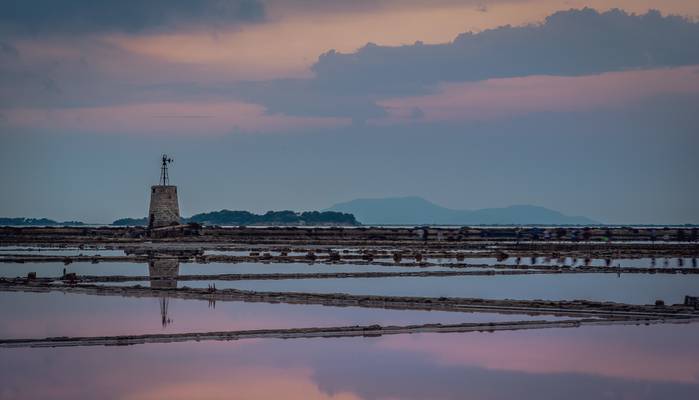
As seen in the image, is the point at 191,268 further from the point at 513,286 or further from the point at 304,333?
the point at 304,333

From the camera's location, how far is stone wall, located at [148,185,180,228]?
8856 centimetres

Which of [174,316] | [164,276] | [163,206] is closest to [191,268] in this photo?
[164,276]

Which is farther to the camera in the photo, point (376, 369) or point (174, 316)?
point (174, 316)

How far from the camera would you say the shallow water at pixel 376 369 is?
19.8m

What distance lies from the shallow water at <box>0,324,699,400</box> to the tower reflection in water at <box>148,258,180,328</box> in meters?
5.25

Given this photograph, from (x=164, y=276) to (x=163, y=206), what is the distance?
43.3m

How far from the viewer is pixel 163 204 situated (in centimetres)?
8869

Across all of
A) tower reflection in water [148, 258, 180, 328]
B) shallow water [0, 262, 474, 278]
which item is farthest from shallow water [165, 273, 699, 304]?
shallow water [0, 262, 474, 278]

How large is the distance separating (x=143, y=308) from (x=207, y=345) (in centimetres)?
847

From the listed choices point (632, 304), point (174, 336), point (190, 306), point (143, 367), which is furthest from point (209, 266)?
point (143, 367)

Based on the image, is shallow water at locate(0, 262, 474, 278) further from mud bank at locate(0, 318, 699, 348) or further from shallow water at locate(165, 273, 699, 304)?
mud bank at locate(0, 318, 699, 348)

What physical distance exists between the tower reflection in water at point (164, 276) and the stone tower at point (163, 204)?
98.0 ft

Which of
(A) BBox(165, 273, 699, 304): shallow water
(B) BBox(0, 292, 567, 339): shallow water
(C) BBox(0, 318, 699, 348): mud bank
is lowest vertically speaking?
(C) BBox(0, 318, 699, 348): mud bank

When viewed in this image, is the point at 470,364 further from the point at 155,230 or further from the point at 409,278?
the point at 155,230
